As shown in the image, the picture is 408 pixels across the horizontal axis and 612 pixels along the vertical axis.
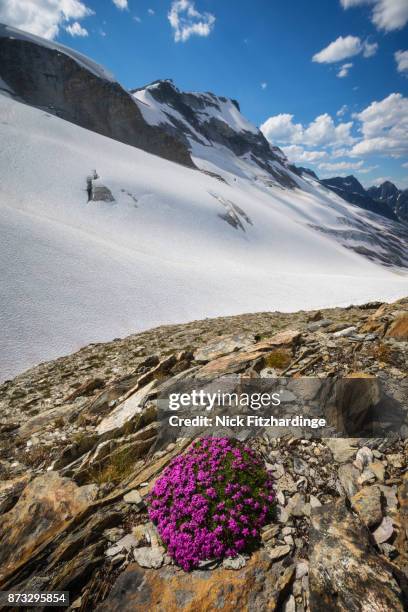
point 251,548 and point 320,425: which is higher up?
point 320,425

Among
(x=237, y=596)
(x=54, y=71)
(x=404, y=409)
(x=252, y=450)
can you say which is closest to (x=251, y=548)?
(x=237, y=596)

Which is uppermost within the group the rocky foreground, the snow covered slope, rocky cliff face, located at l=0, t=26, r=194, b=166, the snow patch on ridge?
the snow patch on ridge

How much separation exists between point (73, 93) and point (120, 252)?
101941 millimetres

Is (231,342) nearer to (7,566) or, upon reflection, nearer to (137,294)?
(7,566)

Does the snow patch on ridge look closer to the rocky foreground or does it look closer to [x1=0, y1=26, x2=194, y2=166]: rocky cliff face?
[x1=0, y1=26, x2=194, y2=166]: rocky cliff face

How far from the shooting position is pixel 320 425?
6844 millimetres

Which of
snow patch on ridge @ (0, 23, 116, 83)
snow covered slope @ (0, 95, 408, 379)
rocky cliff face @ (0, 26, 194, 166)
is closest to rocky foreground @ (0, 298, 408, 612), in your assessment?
snow covered slope @ (0, 95, 408, 379)

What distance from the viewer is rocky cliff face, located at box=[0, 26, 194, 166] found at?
96.4m

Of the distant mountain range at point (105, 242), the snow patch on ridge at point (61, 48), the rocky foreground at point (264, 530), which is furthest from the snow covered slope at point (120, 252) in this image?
the snow patch on ridge at point (61, 48)

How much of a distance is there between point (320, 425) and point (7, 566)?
6.67 metres

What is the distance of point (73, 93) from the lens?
101938mm

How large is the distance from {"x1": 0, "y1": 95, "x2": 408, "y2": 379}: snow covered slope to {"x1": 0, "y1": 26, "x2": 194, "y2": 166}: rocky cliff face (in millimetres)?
38578

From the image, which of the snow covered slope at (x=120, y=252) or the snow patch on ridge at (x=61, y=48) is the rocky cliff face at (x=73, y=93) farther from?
the snow covered slope at (x=120, y=252)

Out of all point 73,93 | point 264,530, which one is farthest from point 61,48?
point 264,530
